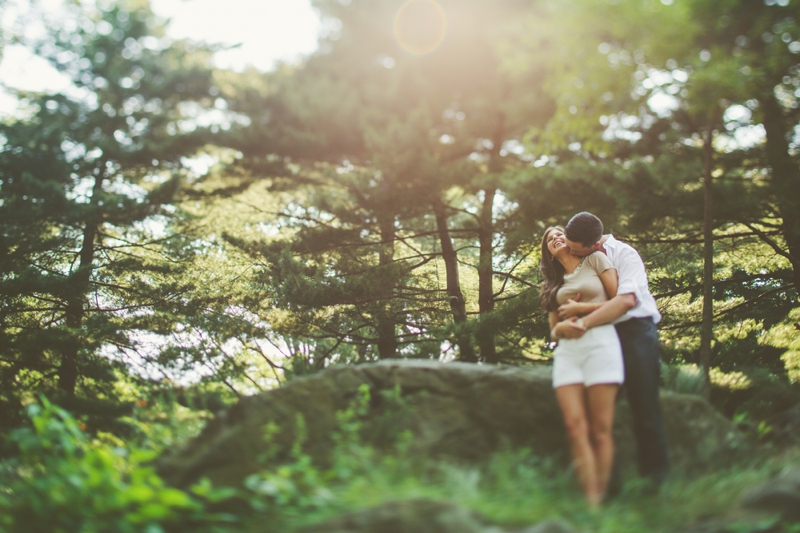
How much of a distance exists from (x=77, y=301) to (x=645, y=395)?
31.4 feet

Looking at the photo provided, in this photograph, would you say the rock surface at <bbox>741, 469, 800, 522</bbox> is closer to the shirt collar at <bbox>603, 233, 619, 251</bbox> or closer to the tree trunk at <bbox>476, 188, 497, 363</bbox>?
the shirt collar at <bbox>603, 233, 619, 251</bbox>

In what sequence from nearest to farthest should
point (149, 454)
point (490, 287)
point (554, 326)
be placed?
point (149, 454)
point (554, 326)
point (490, 287)

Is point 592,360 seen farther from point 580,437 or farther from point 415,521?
point 415,521

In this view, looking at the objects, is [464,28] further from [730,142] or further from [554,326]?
[554,326]

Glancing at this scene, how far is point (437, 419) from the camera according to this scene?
11.6ft

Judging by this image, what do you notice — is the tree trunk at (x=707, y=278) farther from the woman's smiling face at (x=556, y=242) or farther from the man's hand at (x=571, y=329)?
the man's hand at (x=571, y=329)

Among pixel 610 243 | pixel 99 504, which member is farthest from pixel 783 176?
pixel 99 504

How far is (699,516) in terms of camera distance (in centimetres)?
270

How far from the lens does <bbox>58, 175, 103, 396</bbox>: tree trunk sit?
785cm

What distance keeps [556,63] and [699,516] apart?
464 cm

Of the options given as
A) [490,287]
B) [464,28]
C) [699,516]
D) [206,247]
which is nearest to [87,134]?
[206,247]

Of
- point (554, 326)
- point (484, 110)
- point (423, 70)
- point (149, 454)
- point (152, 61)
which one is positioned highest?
point (152, 61)

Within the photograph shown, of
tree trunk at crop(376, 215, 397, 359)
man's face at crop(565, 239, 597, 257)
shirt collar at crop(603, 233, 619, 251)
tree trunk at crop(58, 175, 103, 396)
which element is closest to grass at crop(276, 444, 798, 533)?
man's face at crop(565, 239, 597, 257)

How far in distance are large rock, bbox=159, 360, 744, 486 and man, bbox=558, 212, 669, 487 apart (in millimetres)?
336
